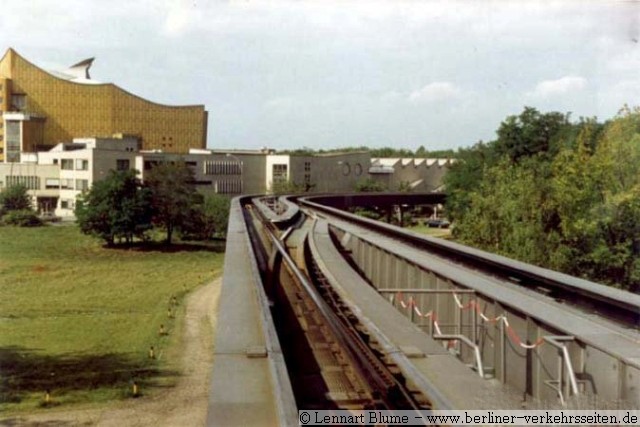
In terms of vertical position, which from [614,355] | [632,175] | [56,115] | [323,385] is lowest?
[323,385]

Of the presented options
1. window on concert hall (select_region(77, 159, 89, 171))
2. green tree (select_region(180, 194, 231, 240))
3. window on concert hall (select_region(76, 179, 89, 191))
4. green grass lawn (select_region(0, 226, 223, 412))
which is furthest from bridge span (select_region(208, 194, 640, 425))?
window on concert hall (select_region(77, 159, 89, 171))

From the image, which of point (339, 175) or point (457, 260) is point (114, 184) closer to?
point (339, 175)

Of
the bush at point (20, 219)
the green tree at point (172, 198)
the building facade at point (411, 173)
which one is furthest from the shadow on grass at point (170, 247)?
the building facade at point (411, 173)

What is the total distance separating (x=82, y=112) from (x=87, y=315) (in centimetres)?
8712

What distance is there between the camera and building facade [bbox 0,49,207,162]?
356 ft

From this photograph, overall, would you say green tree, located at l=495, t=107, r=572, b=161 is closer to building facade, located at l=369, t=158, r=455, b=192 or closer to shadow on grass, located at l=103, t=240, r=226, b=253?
shadow on grass, located at l=103, t=240, r=226, b=253

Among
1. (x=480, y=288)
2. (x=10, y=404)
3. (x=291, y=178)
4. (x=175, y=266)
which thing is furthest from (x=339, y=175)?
(x=480, y=288)

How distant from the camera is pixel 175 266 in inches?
1996

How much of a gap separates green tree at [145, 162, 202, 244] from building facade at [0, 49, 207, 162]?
154ft

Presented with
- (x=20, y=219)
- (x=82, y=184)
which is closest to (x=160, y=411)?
(x=20, y=219)

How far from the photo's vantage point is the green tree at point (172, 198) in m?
62.4

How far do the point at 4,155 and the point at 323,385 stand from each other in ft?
348

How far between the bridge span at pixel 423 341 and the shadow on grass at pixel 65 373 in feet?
29.0

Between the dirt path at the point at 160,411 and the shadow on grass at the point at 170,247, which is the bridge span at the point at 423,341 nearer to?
the dirt path at the point at 160,411
